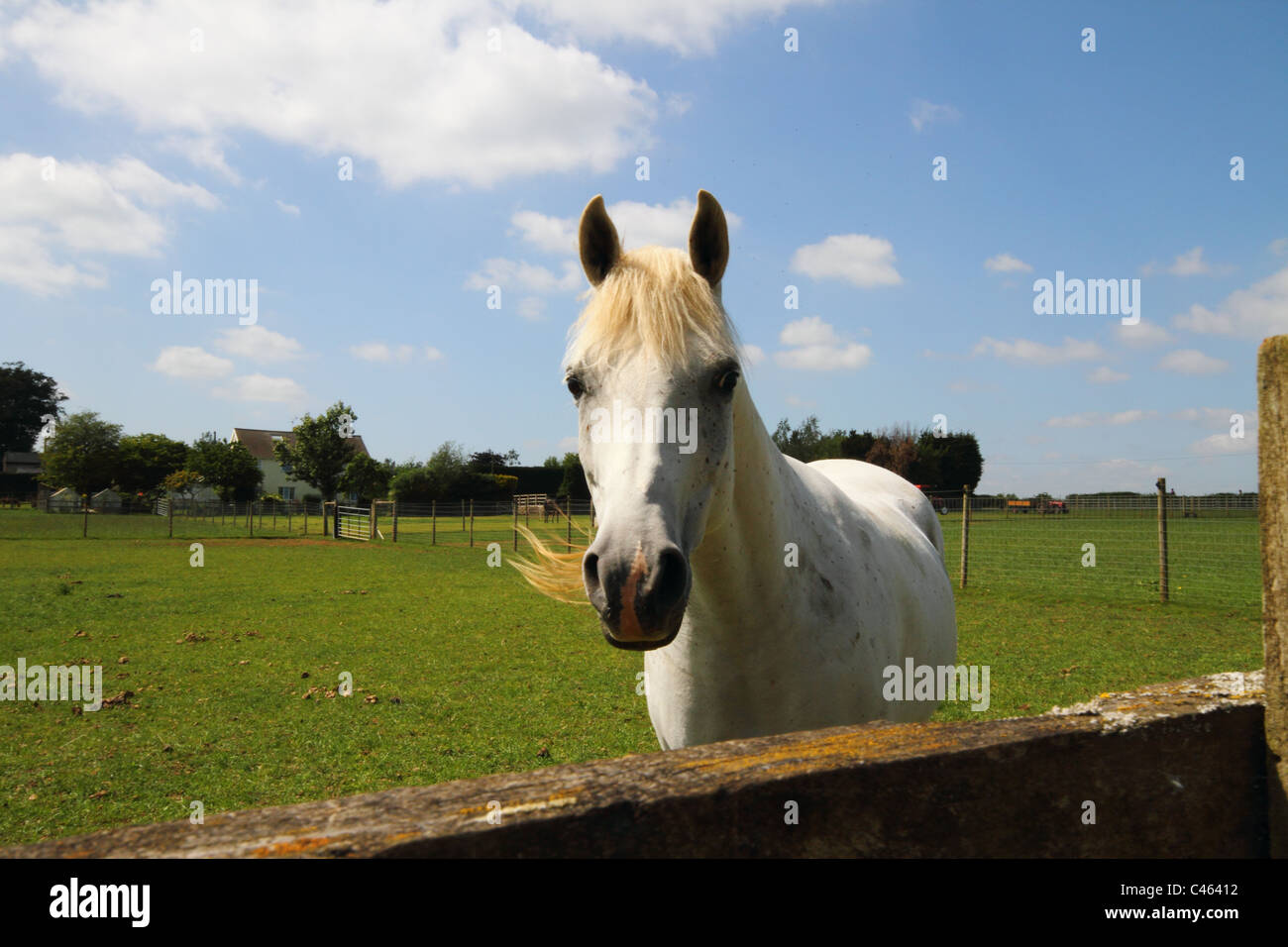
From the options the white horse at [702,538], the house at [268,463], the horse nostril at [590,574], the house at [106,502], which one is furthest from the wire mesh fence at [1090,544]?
the house at [268,463]

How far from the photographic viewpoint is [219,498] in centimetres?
4972

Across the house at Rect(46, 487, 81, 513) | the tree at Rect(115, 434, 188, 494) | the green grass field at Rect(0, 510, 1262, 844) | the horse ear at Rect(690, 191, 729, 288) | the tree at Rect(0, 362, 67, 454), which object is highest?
the tree at Rect(0, 362, 67, 454)

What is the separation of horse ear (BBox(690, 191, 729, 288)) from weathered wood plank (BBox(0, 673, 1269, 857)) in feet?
5.02

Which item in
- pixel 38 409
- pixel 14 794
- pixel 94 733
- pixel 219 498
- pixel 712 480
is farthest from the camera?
pixel 38 409

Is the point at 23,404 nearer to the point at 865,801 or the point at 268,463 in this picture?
the point at 268,463

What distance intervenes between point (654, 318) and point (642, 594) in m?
0.79

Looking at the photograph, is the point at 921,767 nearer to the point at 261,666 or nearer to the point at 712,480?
the point at 712,480

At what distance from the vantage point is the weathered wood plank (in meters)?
0.67

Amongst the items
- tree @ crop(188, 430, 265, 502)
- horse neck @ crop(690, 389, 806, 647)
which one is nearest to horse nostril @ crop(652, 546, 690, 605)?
horse neck @ crop(690, 389, 806, 647)

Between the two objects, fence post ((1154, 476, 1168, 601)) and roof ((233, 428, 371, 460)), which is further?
roof ((233, 428, 371, 460))

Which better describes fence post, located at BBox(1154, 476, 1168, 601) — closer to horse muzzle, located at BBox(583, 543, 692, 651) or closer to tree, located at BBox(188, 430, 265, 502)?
horse muzzle, located at BBox(583, 543, 692, 651)
